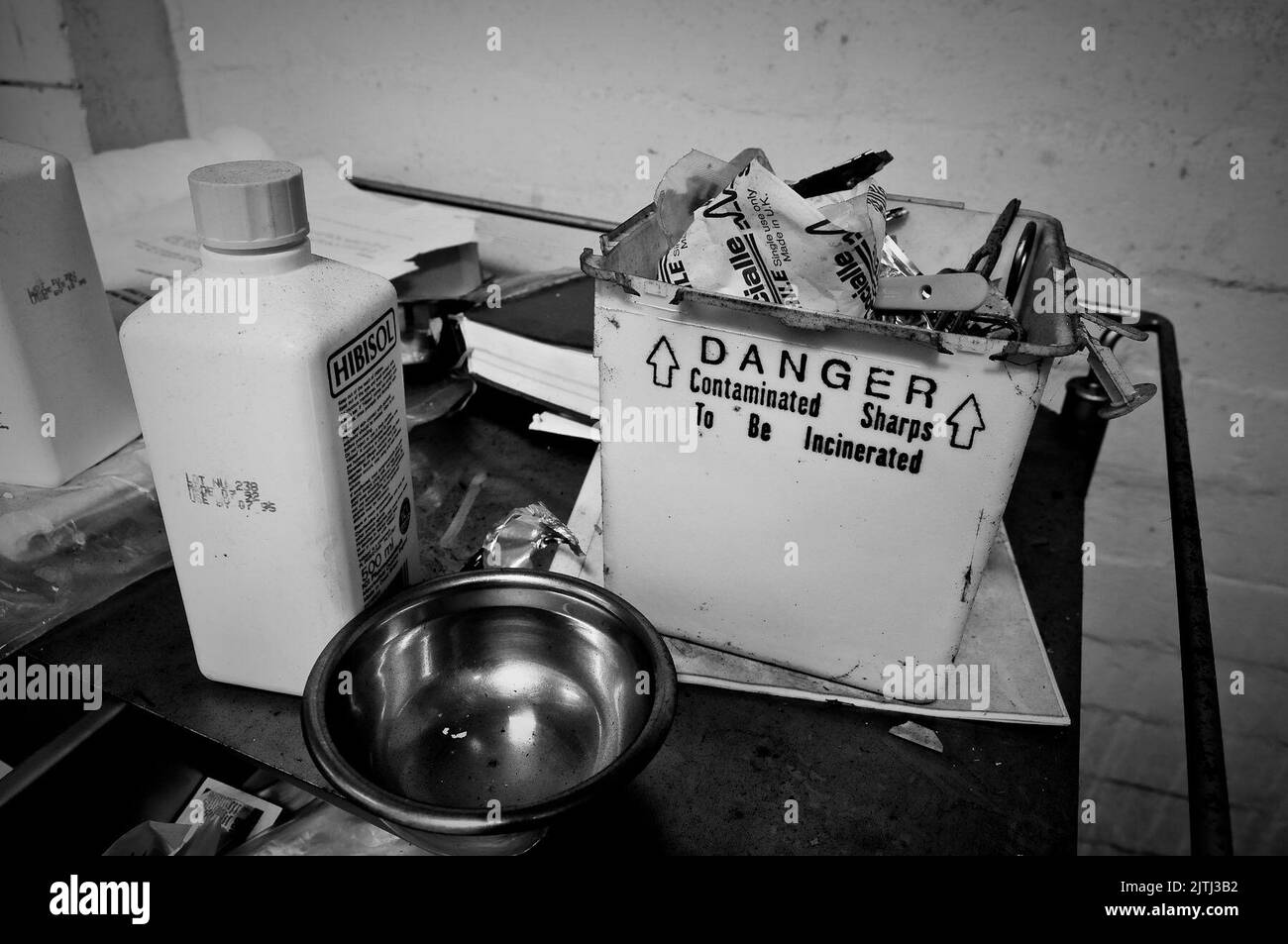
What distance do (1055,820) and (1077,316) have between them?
25cm

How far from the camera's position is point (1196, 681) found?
43cm

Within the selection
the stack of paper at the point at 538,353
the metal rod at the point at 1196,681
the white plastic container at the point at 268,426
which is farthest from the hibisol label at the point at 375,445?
the metal rod at the point at 1196,681

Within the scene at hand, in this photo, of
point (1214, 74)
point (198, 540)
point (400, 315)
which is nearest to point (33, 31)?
point (400, 315)

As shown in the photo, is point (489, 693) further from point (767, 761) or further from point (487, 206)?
point (487, 206)

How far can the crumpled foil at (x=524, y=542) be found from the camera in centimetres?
56

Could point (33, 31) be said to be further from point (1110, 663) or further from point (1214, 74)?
point (1110, 663)

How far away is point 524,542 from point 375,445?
0.46ft

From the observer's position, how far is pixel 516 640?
468mm

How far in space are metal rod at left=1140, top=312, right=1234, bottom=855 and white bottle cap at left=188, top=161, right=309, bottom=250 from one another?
48 centimetres

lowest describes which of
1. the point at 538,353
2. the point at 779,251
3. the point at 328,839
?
the point at 328,839

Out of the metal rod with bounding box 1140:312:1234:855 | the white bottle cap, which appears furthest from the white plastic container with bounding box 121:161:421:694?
the metal rod with bounding box 1140:312:1234:855

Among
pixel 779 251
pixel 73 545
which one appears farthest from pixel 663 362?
pixel 73 545

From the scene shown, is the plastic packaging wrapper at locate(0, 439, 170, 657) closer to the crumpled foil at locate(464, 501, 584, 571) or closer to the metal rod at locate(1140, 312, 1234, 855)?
the crumpled foil at locate(464, 501, 584, 571)

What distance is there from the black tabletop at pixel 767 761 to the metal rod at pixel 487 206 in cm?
49
